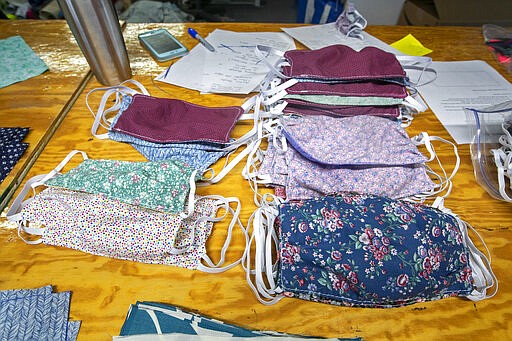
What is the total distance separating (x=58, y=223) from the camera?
58cm

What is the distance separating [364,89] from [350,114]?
0.22ft

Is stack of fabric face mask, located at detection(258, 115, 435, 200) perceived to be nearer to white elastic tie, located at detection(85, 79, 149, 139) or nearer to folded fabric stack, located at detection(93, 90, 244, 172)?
folded fabric stack, located at detection(93, 90, 244, 172)

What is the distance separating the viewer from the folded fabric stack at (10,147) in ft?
2.31

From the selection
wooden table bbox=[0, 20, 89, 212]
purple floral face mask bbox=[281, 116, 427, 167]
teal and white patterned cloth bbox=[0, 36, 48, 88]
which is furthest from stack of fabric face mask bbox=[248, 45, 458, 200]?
teal and white patterned cloth bbox=[0, 36, 48, 88]

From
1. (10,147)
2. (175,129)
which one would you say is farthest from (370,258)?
(10,147)

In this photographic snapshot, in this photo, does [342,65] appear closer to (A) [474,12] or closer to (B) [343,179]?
(B) [343,179]

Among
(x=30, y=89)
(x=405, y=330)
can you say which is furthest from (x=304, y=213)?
(x=30, y=89)

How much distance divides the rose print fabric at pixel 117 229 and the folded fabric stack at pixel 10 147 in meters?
0.18

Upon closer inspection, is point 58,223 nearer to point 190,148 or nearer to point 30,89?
point 190,148

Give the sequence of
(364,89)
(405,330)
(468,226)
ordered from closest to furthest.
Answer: (405,330) < (468,226) < (364,89)

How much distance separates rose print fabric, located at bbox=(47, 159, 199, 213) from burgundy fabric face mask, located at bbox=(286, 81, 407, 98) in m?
0.35

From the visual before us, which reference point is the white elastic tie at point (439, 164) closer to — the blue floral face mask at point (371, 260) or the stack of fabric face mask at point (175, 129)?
the blue floral face mask at point (371, 260)

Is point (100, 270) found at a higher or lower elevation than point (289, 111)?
lower

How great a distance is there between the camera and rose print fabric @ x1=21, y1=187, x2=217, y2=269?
55cm
